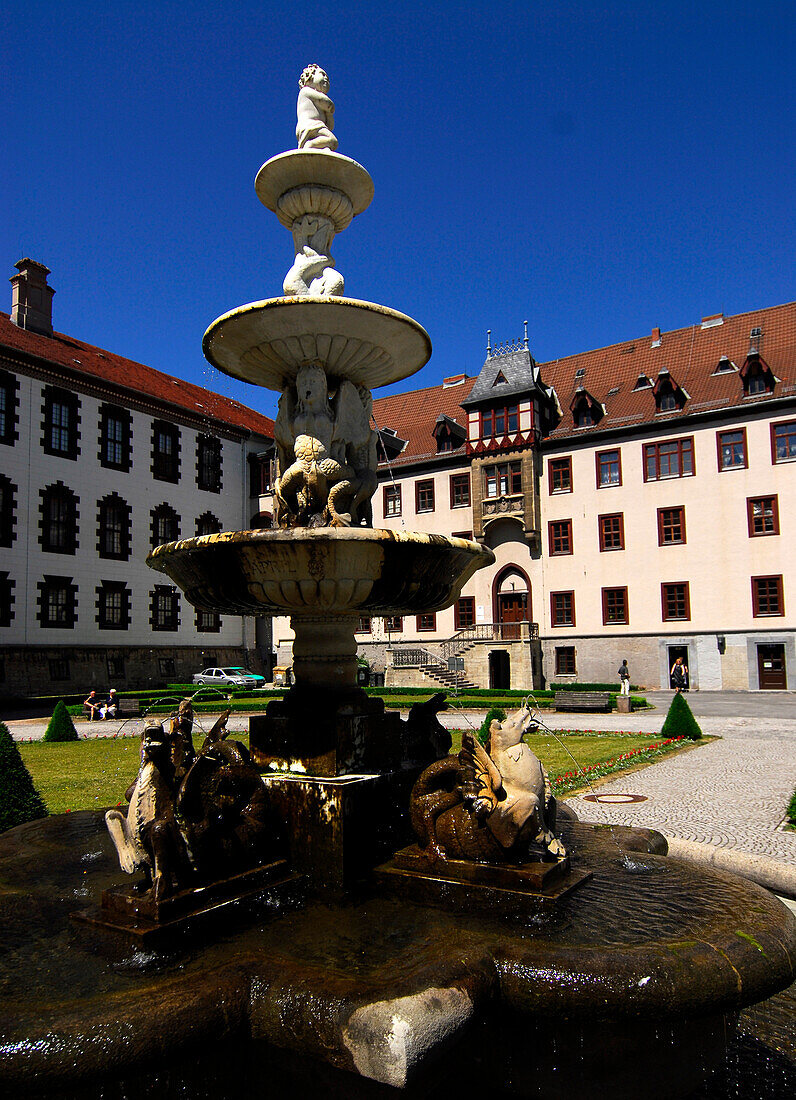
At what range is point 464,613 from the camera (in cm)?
4284

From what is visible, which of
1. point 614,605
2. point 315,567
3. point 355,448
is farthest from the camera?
point 614,605

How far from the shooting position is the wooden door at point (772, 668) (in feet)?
113

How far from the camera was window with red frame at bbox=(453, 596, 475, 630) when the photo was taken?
139 feet

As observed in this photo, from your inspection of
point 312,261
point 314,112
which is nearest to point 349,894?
point 312,261

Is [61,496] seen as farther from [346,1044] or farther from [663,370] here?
[346,1044]

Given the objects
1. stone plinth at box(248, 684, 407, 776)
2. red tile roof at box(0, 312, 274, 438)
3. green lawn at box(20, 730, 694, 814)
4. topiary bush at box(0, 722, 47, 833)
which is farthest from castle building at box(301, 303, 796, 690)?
stone plinth at box(248, 684, 407, 776)

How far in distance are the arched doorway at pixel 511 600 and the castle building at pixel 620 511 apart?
80 mm

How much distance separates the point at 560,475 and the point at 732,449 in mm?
8561

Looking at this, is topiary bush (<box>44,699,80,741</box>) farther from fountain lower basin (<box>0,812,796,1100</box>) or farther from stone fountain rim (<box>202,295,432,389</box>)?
fountain lower basin (<box>0,812,796,1100</box>)

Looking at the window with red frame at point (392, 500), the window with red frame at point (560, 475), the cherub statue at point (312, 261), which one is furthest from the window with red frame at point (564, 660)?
the cherub statue at point (312, 261)

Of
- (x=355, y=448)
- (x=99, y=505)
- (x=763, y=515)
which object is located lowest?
(x=355, y=448)

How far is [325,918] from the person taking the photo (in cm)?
443

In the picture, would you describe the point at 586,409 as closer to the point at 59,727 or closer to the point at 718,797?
the point at 59,727

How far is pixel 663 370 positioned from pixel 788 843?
33557 millimetres
